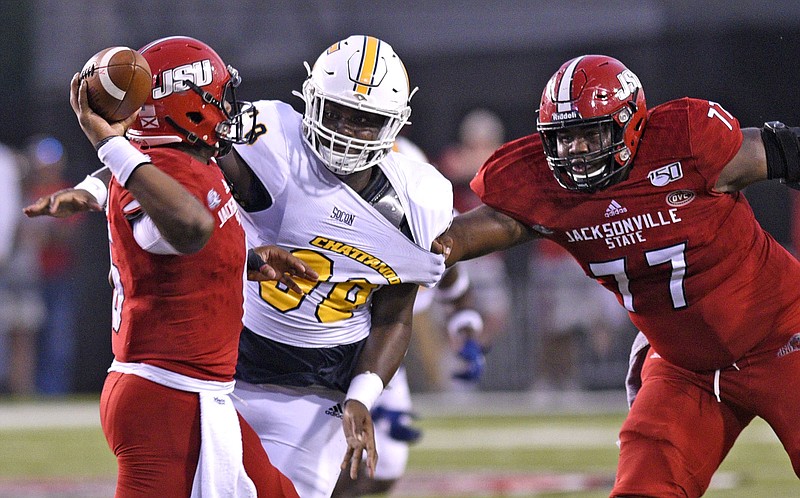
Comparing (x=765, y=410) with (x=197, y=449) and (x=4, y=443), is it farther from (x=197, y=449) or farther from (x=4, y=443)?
(x=4, y=443)

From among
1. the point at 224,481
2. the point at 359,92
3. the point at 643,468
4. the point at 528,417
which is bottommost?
the point at 528,417

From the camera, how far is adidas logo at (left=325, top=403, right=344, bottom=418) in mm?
4094

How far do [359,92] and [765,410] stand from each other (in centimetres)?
164

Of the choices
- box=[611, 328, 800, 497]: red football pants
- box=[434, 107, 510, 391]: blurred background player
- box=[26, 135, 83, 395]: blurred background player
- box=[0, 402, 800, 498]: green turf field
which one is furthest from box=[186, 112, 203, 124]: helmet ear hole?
box=[26, 135, 83, 395]: blurred background player

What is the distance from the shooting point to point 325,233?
3.94m

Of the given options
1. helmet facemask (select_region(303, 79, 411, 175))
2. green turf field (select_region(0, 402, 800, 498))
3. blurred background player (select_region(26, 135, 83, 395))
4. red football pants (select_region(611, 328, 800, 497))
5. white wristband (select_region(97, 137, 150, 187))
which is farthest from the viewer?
blurred background player (select_region(26, 135, 83, 395))

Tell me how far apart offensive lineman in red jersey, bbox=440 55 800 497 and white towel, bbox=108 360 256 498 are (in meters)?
1.03

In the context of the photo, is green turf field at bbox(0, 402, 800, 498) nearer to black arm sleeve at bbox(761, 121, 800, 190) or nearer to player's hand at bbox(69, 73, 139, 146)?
black arm sleeve at bbox(761, 121, 800, 190)

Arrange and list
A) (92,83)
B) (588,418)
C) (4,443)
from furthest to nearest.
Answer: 1. (588,418)
2. (4,443)
3. (92,83)

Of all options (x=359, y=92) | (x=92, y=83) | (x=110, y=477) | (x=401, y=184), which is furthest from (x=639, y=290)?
(x=110, y=477)

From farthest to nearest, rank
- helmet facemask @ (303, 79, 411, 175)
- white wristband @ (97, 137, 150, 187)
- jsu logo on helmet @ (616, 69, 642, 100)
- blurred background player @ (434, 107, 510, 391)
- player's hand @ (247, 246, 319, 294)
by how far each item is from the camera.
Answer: blurred background player @ (434, 107, 510, 391) → jsu logo on helmet @ (616, 69, 642, 100) → helmet facemask @ (303, 79, 411, 175) → player's hand @ (247, 246, 319, 294) → white wristband @ (97, 137, 150, 187)

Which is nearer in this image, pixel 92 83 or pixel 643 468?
pixel 92 83

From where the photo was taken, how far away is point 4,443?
861 cm

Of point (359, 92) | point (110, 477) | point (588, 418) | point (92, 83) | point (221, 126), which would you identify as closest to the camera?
point (92, 83)
